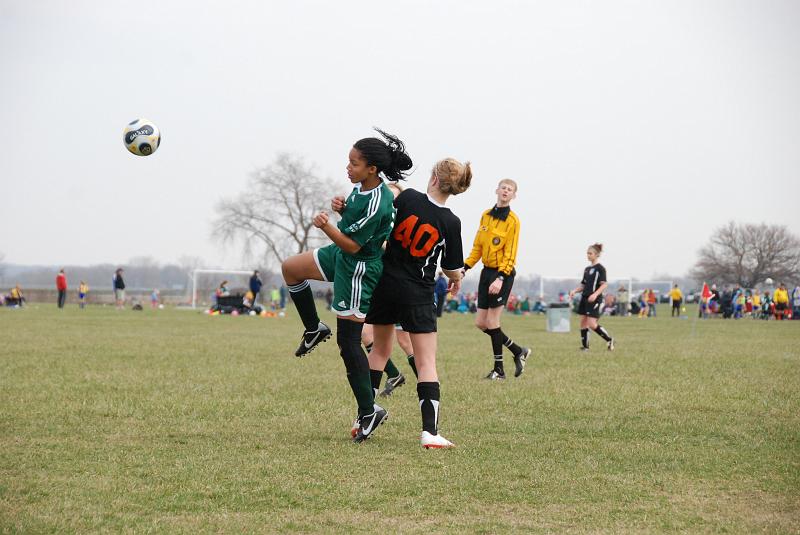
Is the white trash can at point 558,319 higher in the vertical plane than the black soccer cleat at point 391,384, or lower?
higher

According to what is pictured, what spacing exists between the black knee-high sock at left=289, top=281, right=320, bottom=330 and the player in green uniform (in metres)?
0.18

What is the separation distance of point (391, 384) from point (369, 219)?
366cm

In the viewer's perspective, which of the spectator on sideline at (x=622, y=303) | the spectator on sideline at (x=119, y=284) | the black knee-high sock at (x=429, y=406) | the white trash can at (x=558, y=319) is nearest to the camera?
the black knee-high sock at (x=429, y=406)

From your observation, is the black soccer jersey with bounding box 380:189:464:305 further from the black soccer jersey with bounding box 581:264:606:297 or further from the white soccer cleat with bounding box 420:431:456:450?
the black soccer jersey with bounding box 581:264:606:297

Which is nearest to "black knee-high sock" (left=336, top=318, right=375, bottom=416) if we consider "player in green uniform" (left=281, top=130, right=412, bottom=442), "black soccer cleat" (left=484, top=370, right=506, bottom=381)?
"player in green uniform" (left=281, top=130, right=412, bottom=442)

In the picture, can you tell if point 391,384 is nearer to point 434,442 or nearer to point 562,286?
point 434,442

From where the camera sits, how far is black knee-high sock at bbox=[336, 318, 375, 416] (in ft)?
20.4

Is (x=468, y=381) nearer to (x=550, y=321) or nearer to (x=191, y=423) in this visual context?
(x=191, y=423)

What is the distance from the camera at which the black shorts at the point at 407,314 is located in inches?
246

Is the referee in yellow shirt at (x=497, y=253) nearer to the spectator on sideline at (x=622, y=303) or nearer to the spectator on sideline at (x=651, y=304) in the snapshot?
the spectator on sideline at (x=622, y=303)

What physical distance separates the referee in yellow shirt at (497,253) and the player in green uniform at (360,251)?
485 cm

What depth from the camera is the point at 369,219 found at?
589 cm

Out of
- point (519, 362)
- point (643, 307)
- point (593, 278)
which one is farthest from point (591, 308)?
point (643, 307)

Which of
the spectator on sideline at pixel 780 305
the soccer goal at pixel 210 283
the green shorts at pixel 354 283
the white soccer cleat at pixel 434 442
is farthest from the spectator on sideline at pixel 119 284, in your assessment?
the white soccer cleat at pixel 434 442
